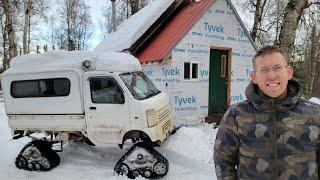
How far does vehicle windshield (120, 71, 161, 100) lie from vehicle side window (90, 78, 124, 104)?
23 centimetres

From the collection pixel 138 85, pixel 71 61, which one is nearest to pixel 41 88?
pixel 71 61

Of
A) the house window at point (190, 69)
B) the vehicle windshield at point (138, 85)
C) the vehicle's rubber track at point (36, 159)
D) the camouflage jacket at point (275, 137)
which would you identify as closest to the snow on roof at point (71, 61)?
the vehicle windshield at point (138, 85)

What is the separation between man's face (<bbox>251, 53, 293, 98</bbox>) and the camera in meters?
2.37

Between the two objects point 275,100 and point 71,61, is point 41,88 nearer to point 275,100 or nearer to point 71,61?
point 71,61

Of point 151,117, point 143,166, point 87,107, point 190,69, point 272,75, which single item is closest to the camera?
point 272,75

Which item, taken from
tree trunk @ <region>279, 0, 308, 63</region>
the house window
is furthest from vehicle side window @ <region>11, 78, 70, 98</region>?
tree trunk @ <region>279, 0, 308, 63</region>

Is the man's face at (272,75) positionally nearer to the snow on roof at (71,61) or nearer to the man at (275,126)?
the man at (275,126)

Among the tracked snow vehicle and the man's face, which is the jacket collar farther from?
the tracked snow vehicle

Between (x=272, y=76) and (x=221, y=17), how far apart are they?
34.2 feet

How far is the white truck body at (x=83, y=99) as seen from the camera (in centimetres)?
738

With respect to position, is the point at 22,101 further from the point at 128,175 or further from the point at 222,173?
the point at 222,173

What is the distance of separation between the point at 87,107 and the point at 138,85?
116cm

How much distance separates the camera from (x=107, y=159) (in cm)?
845

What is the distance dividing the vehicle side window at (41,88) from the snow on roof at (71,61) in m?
0.26
